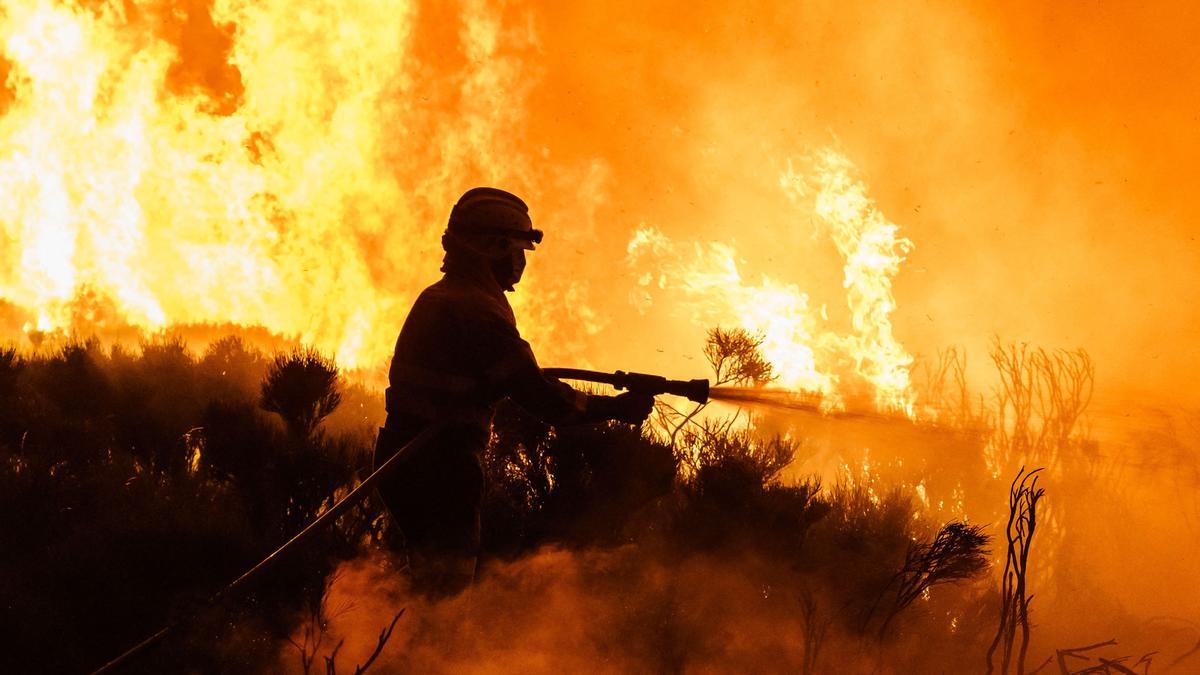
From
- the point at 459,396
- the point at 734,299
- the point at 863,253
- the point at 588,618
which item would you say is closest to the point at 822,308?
the point at 863,253

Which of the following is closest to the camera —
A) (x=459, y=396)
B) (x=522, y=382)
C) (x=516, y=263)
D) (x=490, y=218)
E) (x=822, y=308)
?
(x=522, y=382)

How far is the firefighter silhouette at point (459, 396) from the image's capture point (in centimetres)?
351

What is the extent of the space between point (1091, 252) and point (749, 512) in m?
8.42

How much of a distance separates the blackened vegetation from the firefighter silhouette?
83 centimetres

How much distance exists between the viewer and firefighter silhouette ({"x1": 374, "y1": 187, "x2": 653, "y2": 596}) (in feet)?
11.5

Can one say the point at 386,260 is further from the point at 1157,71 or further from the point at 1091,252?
the point at 1157,71

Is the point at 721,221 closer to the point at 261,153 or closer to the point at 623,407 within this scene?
the point at 261,153

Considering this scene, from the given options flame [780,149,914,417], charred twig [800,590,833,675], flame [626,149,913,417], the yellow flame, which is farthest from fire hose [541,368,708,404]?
flame [780,149,914,417]

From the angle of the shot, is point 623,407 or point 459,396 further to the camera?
point 623,407

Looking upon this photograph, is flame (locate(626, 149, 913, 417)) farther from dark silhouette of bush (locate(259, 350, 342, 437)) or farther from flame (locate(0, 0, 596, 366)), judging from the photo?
dark silhouette of bush (locate(259, 350, 342, 437))

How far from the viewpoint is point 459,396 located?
3.57 m

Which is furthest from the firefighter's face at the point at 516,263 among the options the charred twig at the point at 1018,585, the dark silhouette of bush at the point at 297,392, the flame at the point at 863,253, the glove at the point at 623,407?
the flame at the point at 863,253

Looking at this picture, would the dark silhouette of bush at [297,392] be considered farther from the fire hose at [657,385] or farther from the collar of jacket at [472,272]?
the fire hose at [657,385]

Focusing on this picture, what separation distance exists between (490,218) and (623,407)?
1.10 m
